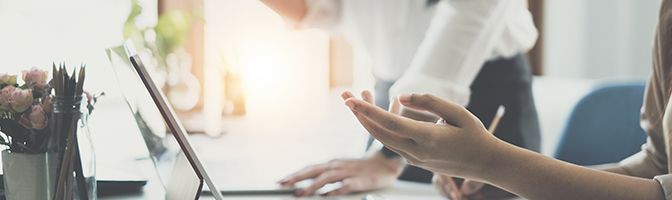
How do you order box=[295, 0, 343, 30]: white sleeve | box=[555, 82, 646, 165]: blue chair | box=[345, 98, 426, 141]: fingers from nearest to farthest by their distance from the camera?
1. box=[345, 98, 426, 141]: fingers
2. box=[295, 0, 343, 30]: white sleeve
3. box=[555, 82, 646, 165]: blue chair

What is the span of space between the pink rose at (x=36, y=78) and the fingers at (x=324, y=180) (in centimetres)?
46

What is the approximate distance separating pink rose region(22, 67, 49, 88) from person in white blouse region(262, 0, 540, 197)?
51 cm

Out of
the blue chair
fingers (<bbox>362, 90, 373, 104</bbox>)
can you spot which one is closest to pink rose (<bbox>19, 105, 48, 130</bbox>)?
fingers (<bbox>362, 90, 373, 104</bbox>)

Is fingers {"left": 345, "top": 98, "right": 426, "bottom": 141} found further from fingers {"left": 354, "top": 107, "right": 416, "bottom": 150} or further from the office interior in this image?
the office interior

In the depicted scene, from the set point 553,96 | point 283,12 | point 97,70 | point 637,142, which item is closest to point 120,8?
point 97,70

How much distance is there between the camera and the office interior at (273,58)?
2490mm

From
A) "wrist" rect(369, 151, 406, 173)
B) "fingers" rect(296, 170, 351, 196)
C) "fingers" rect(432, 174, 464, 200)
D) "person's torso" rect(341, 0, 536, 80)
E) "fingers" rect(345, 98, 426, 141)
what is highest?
"fingers" rect(345, 98, 426, 141)

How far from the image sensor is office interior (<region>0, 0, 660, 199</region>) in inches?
98.0

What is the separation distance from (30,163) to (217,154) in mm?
1019

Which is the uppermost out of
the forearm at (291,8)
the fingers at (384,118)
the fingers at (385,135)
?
the fingers at (384,118)

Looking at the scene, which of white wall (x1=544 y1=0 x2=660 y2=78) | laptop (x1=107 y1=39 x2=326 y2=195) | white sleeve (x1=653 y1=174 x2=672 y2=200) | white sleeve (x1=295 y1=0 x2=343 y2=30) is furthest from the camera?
white wall (x1=544 y1=0 x2=660 y2=78)

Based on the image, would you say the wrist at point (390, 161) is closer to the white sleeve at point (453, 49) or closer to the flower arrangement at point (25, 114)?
the white sleeve at point (453, 49)

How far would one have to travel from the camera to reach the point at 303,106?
297cm

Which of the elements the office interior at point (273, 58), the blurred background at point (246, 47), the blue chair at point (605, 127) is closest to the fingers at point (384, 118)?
the blue chair at point (605, 127)
